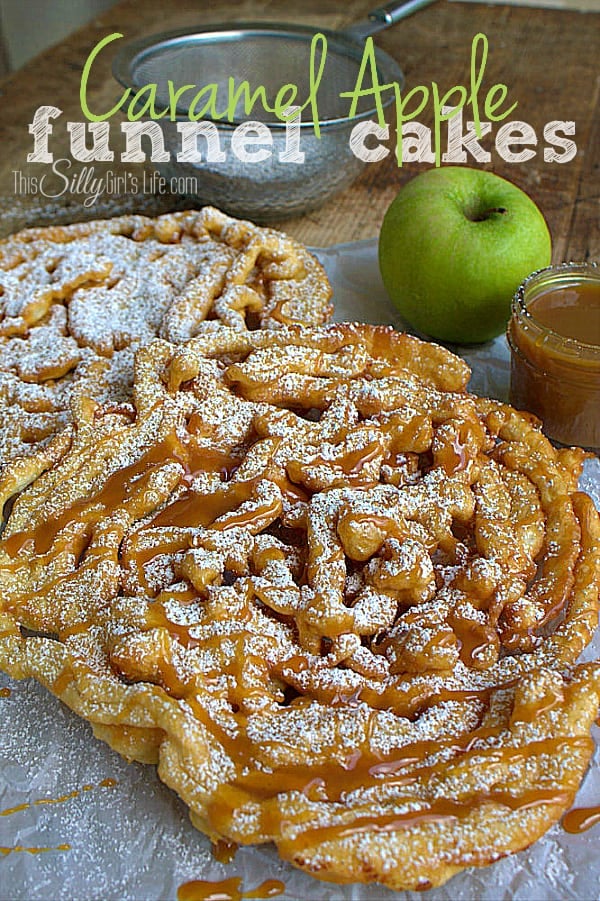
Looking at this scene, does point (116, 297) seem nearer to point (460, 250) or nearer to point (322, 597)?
point (460, 250)

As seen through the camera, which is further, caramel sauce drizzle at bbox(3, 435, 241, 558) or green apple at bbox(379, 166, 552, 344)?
green apple at bbox(379, 166, 552, 344)

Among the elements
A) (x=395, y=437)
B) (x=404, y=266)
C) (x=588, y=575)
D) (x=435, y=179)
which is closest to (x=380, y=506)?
(x=395, y=437)

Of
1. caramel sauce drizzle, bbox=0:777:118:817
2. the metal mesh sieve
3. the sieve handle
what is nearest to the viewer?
caramel sauce drizzle, bbox=0:777:118:817

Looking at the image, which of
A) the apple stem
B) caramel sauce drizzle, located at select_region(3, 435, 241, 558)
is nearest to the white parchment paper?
caramel sauce drizzle, located at select_region(3, 435, 241, 558)

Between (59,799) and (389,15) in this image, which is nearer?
(59,799)

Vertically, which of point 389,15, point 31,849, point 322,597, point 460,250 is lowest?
point 31,849

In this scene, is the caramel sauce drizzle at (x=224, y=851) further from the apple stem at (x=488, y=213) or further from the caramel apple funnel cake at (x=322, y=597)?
the apple stem at (x=488, y=213)

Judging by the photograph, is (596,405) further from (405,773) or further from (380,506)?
(405,773)

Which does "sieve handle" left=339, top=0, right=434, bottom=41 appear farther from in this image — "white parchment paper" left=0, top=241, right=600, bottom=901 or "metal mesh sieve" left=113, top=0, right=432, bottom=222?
"white parchment paper" left=0, top=241, right=600, bottom=901

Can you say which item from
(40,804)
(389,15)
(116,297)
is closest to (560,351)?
(116,297)
